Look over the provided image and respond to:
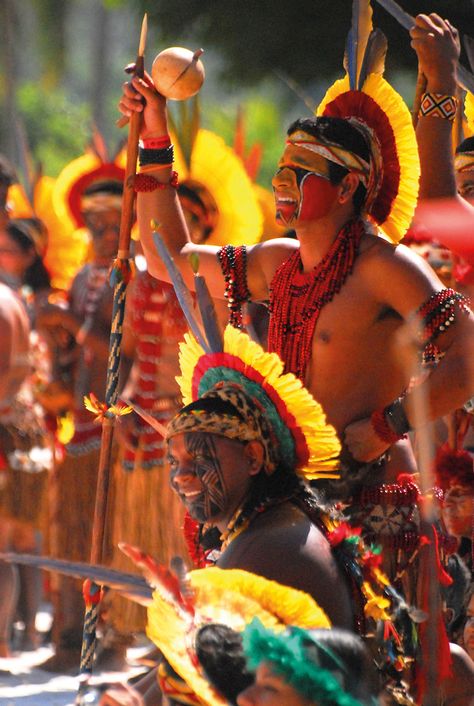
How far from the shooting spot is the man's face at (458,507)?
543 centimetres

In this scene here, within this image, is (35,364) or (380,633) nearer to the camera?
(380,633)

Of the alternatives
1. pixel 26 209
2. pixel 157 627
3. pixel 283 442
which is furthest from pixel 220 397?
pixel 26 209

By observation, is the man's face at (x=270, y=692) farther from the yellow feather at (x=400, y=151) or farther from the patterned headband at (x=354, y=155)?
the yellow feather at (x=400, y=151)

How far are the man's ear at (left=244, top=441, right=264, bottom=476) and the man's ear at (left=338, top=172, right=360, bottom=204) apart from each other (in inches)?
42.9

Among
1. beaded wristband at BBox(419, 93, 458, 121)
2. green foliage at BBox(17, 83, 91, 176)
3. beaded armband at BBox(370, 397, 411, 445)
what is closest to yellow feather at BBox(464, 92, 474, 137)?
beaded wristband at BBox(419, 93, 458, 121)

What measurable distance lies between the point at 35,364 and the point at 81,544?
1114 mm

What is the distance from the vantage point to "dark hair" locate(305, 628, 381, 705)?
113 inches

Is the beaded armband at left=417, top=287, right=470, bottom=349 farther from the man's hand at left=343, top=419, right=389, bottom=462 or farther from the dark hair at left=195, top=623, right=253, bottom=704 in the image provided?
the dark hair at left=195, top=623, right=253, bottom=704

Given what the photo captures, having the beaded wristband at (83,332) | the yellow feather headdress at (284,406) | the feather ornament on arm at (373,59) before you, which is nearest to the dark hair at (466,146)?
the feather ornament on arm at (373,59)

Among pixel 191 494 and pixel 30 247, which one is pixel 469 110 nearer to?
pixel 191 494

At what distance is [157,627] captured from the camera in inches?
123

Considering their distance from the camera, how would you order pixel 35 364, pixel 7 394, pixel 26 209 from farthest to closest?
1. pixel 26 209
2. pixel 35 364
3. pixel 7 394

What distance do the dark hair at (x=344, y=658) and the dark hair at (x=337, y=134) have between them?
1.74 metres

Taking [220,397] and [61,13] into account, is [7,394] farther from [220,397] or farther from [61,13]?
[61,13]
